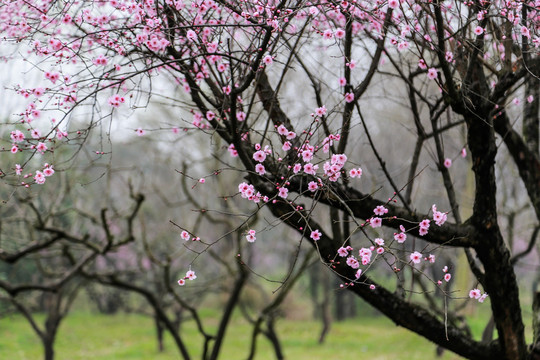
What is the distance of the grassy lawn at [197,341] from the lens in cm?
1423

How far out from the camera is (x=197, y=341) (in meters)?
16.8

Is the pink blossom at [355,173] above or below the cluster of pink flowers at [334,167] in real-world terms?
above

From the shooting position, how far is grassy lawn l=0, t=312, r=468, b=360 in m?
14.2

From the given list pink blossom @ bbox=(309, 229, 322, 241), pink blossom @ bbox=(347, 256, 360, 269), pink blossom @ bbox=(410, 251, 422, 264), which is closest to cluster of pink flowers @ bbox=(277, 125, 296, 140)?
pink blossom @ bbox=(309, 229, 322, 241)

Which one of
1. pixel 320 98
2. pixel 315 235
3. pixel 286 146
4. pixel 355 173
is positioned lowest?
pixel 315 235

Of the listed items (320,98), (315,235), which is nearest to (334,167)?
(315,235)

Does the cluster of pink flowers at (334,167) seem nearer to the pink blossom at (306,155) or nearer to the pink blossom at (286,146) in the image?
the pink blossom at (306,155)

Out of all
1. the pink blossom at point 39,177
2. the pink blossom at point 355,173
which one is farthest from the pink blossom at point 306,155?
the pink blossom at point 39,177

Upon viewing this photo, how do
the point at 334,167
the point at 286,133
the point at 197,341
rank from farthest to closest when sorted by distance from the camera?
the point at 197,341 → the point at 286,133 → the point at 334,167

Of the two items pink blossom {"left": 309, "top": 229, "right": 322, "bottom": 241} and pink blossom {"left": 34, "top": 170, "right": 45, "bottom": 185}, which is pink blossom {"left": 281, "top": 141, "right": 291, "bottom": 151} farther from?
pink blossom {"left": 34, "top": 170, "right": 45, "bottom": 185}

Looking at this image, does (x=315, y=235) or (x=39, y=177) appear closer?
(x=39, y=177)

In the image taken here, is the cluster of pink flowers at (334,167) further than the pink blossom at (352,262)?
No

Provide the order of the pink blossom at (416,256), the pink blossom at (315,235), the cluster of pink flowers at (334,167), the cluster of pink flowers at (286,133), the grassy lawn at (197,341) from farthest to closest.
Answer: the grassy lawn at (197,341), the cluster of pink flowers at (286,133), the pink blossom at (315,235), the pink blossom at (416,256), the cluster of pink flowers at (334,167)

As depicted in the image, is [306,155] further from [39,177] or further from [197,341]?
[197,341]
